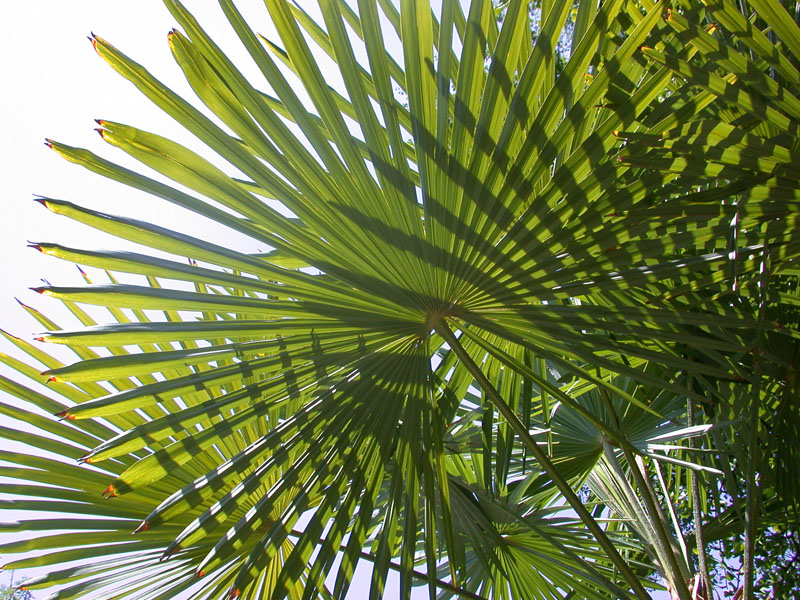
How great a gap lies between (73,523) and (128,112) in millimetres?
2654

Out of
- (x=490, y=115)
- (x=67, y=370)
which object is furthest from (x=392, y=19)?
(x=67, y=370)

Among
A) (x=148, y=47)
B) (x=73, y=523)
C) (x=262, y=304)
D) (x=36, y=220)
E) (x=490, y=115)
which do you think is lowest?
(x=73, y=523)

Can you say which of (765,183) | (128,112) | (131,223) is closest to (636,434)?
(765,183)

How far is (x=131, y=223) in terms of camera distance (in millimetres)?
1414

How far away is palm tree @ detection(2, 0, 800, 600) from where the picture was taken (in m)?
1.40

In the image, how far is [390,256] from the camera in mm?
1720

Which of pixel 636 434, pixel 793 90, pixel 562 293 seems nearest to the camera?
pixel 793 90

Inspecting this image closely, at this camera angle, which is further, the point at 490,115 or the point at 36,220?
the point at 36,220

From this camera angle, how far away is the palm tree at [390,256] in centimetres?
140

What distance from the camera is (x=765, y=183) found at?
147 centimetres

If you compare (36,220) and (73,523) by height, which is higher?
(36,220)

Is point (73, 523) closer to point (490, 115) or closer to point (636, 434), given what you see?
point (490, 115)

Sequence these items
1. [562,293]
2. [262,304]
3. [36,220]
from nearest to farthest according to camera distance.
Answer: [262,304] < [562,293] < [36,220]

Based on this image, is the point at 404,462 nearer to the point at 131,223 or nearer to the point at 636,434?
the point at 131,223
